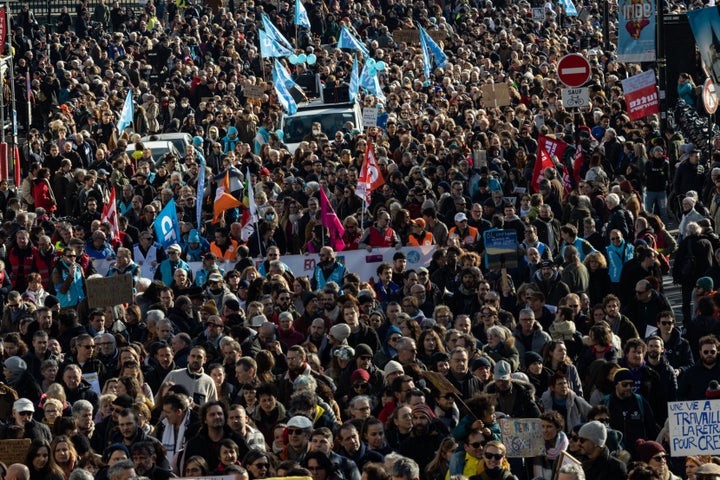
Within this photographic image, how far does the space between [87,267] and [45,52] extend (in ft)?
68.7

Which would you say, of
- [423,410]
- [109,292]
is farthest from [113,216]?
[423,410]

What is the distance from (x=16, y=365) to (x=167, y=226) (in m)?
6.50

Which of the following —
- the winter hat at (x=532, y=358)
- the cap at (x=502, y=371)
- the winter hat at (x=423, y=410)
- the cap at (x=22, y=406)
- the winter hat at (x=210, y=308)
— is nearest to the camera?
the winter hat at (x=423, y=410)

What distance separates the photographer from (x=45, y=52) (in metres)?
41.1

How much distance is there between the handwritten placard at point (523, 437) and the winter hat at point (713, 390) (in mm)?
2089

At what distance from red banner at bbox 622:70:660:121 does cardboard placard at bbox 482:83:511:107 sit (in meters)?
5.99

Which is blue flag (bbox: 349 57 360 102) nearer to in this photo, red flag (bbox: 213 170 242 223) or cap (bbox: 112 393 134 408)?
red flag (bbox: 213 170 242 223)

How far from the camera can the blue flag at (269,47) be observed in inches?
1444

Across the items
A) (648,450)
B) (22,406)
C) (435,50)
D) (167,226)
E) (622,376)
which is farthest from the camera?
(435,50)

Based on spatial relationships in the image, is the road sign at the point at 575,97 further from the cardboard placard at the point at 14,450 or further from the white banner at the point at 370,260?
the cardboard placard at the point at 14,450

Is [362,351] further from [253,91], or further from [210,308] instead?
[253,91]

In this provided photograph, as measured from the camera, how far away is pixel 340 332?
16.3 metres

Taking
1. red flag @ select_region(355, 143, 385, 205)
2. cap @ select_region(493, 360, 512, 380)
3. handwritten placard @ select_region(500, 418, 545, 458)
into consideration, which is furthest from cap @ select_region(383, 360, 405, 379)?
red flag @ select_region(355, 143, 385, 205)

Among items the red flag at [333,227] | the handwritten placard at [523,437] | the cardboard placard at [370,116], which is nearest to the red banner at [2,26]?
the cardboard placard at [370,116]
